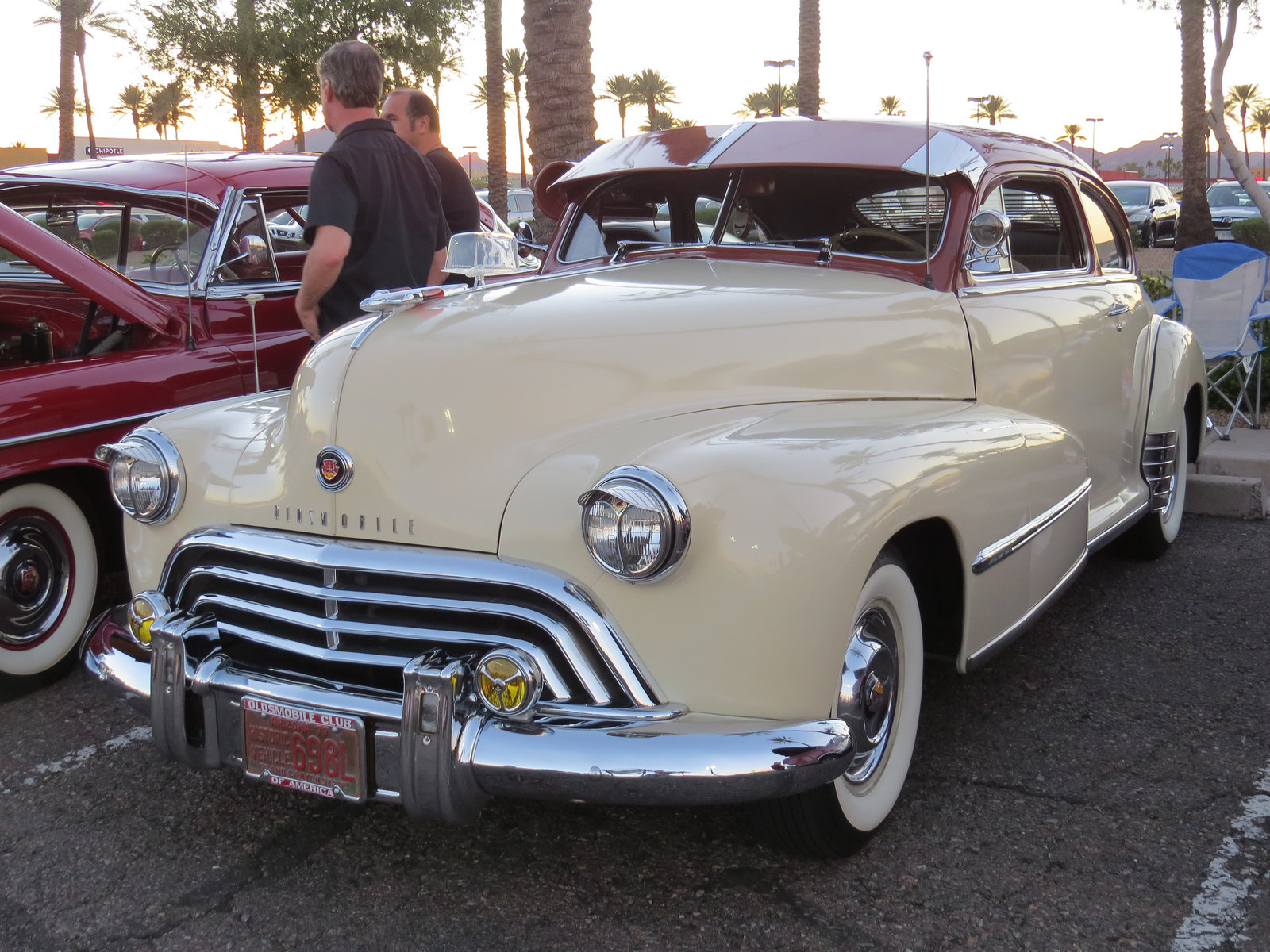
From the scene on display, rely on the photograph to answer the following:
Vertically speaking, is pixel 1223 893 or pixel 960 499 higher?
pixel 960 499

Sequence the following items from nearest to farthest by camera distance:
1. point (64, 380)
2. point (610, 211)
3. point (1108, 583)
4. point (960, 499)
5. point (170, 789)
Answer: point (960, 499), point (170, 789), point (64, 380), point (610, 211), point (1108, 583)

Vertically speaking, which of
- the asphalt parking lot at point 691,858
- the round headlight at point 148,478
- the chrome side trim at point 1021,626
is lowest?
the asphalt parking lot at point 691,858

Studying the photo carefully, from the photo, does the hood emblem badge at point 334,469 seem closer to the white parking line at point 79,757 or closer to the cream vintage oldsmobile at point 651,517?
the cream vintage oldsmobile at point 651,517

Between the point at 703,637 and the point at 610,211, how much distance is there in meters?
2.13

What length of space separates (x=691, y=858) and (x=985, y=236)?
6.05ft

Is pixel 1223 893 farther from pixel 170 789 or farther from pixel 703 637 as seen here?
pixel 170 789

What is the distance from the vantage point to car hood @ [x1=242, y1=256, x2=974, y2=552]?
2.41 meters

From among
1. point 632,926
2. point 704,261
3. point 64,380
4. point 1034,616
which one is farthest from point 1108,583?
point 64,380

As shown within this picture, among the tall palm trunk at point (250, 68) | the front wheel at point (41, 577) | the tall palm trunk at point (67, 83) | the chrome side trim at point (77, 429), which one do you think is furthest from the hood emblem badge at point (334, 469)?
the tall palm trunk at point (67, 83)

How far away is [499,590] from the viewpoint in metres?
2.24

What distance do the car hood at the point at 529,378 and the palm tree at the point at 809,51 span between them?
11.0 meters

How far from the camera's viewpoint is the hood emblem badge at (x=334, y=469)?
2.47 metres

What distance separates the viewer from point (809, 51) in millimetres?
13297

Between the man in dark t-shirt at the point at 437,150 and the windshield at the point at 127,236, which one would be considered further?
the man in dark t-shirt at the point at 437,150
